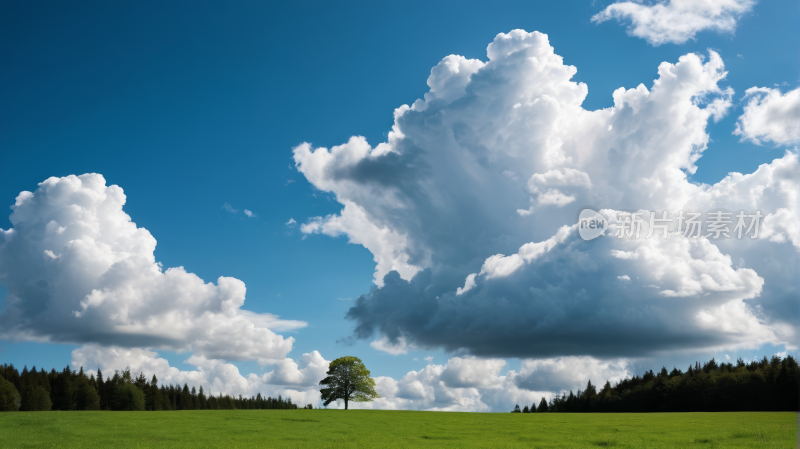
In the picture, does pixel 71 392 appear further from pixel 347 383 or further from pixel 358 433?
pixel 358 433

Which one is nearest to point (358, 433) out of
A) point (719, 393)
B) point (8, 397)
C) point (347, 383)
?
point (347, 383)

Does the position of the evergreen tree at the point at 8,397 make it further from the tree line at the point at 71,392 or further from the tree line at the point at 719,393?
the tree line at the point at 719,393

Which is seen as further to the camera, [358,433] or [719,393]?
[719,393]

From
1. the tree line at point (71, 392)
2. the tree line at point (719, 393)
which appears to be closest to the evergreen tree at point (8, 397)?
the tree line at point (71, 392)

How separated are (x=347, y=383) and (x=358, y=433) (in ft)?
220

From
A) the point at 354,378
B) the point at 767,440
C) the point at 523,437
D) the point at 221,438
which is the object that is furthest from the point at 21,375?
the point at 767,440

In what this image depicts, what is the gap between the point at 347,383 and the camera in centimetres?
11994

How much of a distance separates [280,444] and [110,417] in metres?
33.7

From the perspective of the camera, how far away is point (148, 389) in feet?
569

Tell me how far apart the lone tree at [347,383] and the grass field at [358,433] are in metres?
51.8

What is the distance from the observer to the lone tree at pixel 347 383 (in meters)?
119

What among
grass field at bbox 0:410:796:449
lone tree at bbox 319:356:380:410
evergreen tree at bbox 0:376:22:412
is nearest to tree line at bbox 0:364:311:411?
evergreen tree at bbox 0:376:22:412

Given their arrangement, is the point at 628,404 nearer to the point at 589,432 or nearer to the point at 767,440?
the point at 589,432

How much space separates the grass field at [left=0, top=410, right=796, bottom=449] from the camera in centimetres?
4438
